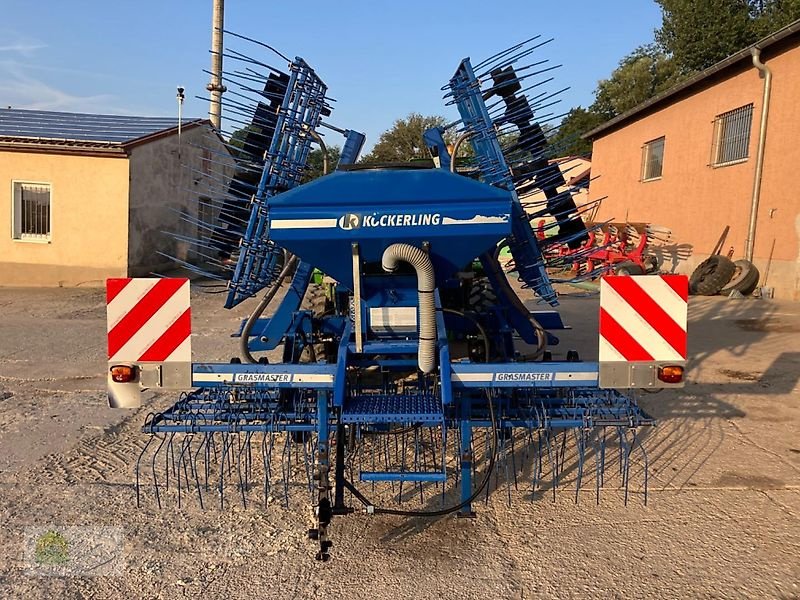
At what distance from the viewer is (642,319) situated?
10.6ft

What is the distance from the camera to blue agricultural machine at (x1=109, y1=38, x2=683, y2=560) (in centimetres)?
329

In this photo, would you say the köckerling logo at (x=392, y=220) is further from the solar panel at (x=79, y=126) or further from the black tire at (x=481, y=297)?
the solar panel at (x=79, y=126)

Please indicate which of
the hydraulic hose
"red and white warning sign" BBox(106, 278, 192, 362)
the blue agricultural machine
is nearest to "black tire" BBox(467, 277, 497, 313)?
the blue agricultural machine

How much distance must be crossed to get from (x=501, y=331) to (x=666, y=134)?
1474cm

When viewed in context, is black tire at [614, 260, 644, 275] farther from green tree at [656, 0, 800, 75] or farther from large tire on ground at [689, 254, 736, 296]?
green tree at [656, 0, 800, 75]

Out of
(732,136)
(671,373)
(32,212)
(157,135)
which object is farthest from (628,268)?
(32,212)

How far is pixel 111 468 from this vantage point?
4062mm

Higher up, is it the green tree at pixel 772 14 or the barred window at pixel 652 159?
the green tree at pixel 772 14

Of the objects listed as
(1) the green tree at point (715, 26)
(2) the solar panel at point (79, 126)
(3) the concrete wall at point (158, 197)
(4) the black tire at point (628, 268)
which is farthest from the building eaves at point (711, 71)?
(1) the green tree at point (715, 26)

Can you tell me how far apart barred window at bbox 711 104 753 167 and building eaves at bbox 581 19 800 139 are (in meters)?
0.99

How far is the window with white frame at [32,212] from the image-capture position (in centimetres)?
1348

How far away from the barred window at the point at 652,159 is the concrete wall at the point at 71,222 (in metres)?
13.9

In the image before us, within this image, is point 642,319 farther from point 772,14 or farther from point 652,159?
point 772,14

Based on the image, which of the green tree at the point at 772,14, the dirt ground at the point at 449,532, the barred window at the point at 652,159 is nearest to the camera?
the dirt ground at the point at 449,532
